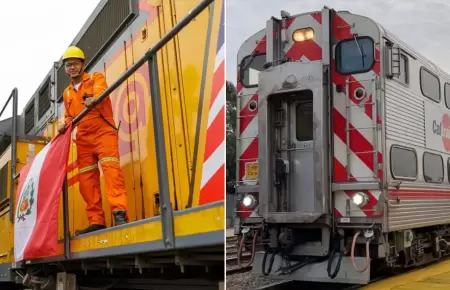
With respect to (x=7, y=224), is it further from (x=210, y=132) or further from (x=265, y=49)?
(x=210, y=132)

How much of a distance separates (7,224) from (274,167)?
3165 millimetres

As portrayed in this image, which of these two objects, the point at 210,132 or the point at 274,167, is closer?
the point at 210,132

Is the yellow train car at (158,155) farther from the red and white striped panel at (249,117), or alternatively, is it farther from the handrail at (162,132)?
the red and white striped panel at (249,117)

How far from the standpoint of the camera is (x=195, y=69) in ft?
10.7

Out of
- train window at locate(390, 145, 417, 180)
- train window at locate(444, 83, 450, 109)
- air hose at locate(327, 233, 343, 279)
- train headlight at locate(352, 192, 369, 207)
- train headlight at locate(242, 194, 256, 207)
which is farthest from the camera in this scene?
train window at locate(444, 83, 450, 109)

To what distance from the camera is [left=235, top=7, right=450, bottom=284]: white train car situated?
4.95 m

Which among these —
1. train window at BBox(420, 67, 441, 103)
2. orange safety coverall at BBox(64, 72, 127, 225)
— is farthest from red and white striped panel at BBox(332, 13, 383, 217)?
orange safety coverall at BBox(64, 72, 127, 225)

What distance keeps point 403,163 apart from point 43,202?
139 inches

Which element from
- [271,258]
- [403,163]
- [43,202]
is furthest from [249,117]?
[43,202]

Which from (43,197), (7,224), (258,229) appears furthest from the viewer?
(7,224)

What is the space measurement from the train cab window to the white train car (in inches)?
0.4

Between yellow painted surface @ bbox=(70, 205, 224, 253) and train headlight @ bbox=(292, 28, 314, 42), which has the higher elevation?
train headlight @ bbox=(292, 28, 314, 42)

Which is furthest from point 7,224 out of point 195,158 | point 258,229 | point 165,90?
point 195,158

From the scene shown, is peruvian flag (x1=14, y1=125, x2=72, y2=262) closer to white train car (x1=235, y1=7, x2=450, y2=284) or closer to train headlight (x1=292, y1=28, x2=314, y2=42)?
white train car (x1=235, y1=7, x2=450, y2=284)
